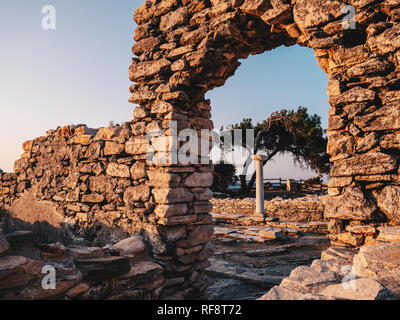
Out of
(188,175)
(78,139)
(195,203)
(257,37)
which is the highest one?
(257,37)

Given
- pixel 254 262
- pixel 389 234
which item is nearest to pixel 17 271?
pixel 389 234

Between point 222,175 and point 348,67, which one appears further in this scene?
point 222,175

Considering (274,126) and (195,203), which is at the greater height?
(274,126)

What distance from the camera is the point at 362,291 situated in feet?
4.63

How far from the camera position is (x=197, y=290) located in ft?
12.3

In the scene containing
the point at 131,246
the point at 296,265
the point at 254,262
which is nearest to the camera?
the point at 131,246

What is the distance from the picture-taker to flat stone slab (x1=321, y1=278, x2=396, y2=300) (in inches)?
53.5

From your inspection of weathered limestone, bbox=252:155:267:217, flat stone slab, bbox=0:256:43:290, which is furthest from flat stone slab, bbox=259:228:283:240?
flat stone slab, bbox=0:256:43:290

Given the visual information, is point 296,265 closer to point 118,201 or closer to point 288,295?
point 118,201

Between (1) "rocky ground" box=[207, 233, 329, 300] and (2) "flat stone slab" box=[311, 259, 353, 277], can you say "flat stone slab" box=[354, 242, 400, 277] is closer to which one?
(2) "flat stone slab" box=[311, 259, 353, 277]
